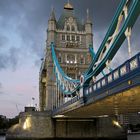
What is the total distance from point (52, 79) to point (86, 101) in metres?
30.9

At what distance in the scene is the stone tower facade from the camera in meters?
52.3

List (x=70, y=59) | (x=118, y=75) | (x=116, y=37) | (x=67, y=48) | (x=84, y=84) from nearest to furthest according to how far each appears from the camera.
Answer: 1. (x=118, y=75)
2. (x=116, y=37)
3. (x=84, y=84)
4. (x=70, y=59)
5. (x=67, y=48)

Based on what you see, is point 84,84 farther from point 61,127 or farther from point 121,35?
point 61,127

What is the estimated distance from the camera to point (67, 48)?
56.9 meters

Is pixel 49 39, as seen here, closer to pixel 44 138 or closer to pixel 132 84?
pixel 44 138

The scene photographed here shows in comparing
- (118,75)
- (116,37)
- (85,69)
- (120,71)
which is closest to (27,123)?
(85,69)

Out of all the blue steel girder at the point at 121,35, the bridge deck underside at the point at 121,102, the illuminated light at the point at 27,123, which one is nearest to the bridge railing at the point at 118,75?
the bridge deck underside at the point at 121,102

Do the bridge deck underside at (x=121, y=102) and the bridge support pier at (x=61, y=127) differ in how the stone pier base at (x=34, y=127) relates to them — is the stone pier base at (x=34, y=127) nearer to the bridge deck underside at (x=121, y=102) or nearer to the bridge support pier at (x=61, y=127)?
the bridge support pier at (x=61, y=127)

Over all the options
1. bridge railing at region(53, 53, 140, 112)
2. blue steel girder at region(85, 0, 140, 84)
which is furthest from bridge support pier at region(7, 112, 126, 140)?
blue steel girder at region(85, 0, 140, 84)

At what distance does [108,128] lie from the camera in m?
39.5

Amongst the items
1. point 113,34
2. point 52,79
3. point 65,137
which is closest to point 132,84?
point 113,34

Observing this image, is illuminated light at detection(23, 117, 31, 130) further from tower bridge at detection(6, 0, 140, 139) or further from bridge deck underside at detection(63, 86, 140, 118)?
bridge deck underside at detection(63, 86, 140, 118)

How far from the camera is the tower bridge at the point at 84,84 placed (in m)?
14.7

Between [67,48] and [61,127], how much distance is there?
21.7 m
